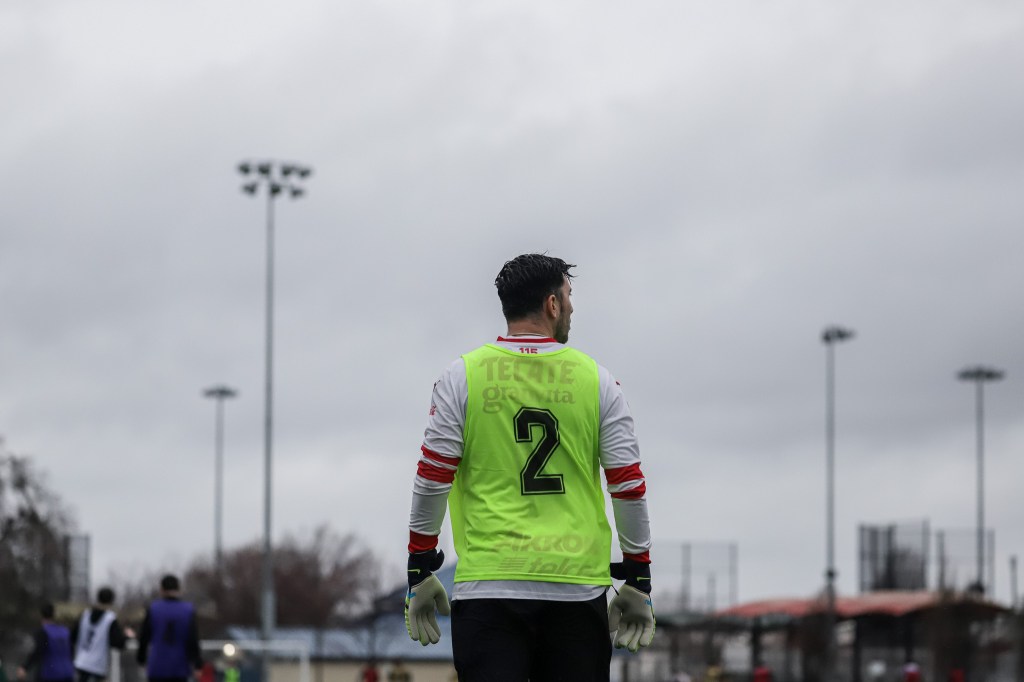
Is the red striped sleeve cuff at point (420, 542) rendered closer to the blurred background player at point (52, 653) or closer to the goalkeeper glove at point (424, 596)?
the goalkeeper glove at point (424, 596)

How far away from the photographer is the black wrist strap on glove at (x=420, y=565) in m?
5.64

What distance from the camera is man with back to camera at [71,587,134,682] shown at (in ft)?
53.7

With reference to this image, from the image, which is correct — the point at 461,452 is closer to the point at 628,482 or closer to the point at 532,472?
the point at 532,472

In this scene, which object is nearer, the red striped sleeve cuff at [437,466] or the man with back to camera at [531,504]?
the man with back to camera at [531,504]

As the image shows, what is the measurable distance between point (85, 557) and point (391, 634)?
10936 mm

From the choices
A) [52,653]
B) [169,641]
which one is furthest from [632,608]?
[52,653]

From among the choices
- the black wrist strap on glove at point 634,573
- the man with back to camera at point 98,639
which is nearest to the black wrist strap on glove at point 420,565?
the black wrist strap on glove at point 634,573

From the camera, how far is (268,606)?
4128 centimetres

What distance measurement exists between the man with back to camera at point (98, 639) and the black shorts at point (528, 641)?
456 inches

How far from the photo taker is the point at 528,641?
5.45 m

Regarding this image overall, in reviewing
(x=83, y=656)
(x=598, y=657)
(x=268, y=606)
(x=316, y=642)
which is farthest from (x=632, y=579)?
(x=316, y=642)

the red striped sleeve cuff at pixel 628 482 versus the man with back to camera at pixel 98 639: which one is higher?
the red striped sleeve cuff at pixel 628 482

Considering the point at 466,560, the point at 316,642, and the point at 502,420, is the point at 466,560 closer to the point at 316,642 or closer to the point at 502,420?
the point at 502,420

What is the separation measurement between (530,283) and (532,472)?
657 mm
